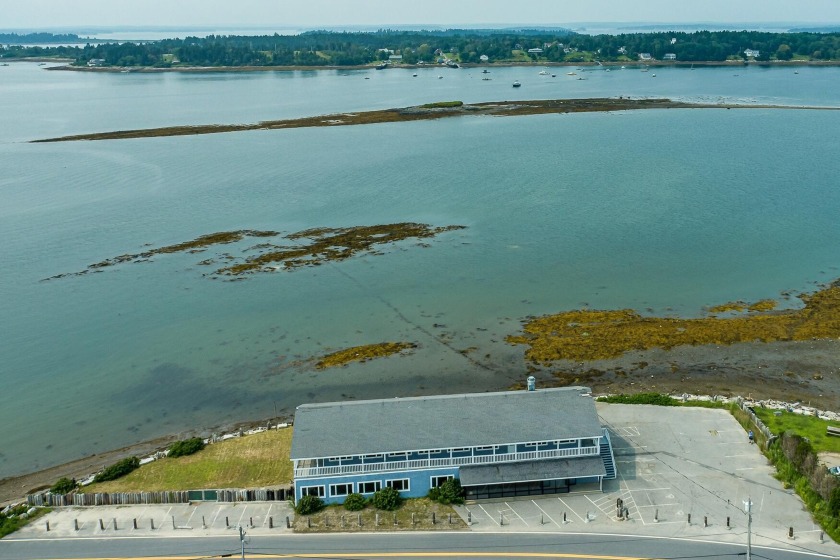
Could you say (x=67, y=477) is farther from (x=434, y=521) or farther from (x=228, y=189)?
(x=228, y=189)

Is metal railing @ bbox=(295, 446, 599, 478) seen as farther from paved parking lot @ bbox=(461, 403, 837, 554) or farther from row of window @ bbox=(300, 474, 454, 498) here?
paved parking lot @ bbox=(461, 403, 837, 554)

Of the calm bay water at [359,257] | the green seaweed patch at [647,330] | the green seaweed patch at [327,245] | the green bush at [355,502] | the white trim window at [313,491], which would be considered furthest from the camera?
the green seaweed patch at [327,245]

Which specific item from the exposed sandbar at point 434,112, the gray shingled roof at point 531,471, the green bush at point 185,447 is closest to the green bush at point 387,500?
the gray shingled roof at point 531,471

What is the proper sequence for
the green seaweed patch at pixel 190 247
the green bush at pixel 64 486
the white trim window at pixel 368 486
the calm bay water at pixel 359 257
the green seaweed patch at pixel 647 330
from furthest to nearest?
the green seaweed patch at pixel 190 247 → the green seaweed patch at pixel 647 330 → the calm bay water at pixel 359 257 → the green bush at pixel 64 486 → the white trim window at pixel 368 486

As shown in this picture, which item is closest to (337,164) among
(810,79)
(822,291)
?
(822,291)

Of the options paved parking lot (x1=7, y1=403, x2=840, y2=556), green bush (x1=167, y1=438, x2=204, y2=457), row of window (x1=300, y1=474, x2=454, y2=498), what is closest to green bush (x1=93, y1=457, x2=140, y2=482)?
green bush (x1=167, y1=438, x2=204, y2=457)

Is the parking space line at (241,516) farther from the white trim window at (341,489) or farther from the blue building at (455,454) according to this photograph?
the white trim window at (341,489)
